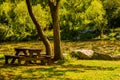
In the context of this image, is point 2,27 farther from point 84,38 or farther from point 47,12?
point 84,38

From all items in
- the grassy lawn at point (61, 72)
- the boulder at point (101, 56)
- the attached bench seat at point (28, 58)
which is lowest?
the boulder at point (101, 56)

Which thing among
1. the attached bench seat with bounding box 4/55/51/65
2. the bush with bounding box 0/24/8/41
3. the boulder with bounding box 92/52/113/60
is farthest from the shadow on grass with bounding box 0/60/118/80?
the bush with bounding box 0/24/8/41

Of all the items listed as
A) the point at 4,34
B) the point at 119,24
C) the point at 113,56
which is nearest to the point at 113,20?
the point at 119,24

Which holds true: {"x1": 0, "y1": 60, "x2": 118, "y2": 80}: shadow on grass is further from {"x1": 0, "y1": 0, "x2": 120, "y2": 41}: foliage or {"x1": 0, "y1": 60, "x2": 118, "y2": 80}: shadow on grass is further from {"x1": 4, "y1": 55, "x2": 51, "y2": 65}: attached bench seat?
{"x1": 0, "y1": 0, "x2": 120, "y2": 41}: foliage

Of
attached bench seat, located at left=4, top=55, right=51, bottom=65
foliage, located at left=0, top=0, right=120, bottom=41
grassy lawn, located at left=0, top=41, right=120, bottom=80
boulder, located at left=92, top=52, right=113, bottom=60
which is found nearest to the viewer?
grassy lawn, located at left=0, top=41, right=120, bottom=80

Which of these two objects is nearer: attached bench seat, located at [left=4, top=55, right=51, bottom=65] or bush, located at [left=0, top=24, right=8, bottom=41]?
attached bench seat, located at [left=4, top=55, right=51, bottom=65]

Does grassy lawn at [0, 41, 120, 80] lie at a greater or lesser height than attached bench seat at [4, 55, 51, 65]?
lesser

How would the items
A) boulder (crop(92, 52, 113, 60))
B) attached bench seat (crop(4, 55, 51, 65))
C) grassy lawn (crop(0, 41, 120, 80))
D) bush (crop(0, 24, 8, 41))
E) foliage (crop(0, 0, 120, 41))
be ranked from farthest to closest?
foliage (crop(0, 0, 120, 41)) < bush (crop(0, 24, 8, 41)) < boulder (crop(92, 52, 113, 60)) < attached bench seat (crop(4, 55, 51, 65)) < grassy lawn (crop(0, 41, 120, 80))

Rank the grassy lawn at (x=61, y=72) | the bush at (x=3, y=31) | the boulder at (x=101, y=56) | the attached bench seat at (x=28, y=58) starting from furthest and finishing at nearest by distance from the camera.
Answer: the bush at (x=3, y=31)
the boulder at (x=101, y=56)
the attached bench seat at (x=28, y=58)
the grassy lawn at (x=61, y=72)

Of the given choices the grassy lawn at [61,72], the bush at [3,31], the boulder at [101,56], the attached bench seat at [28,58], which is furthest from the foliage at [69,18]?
the grassy lawn at [61,72]

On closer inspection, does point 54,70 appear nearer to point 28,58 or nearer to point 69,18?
point 28,58

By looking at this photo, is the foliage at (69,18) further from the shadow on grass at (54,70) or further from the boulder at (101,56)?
the shadow on grass at (54,70)

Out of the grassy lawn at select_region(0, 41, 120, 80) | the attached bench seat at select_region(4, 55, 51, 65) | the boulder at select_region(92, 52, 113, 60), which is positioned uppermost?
the attached bench seat at select_region(4, 55, 51, 65)

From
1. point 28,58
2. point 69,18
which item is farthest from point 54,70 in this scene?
point 69,18
